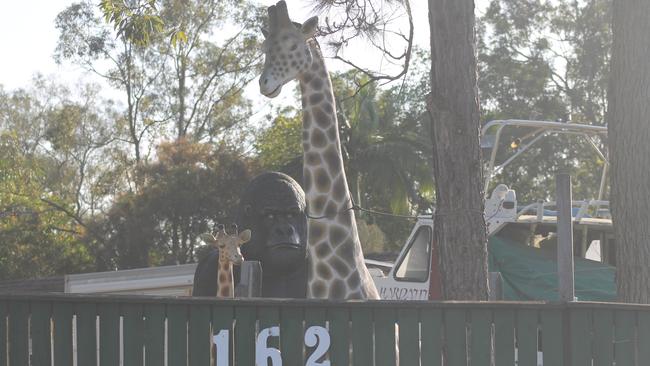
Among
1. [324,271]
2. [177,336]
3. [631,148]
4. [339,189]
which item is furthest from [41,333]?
[631,148]

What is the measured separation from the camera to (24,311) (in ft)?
21.9

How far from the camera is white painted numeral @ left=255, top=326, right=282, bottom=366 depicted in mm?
6215

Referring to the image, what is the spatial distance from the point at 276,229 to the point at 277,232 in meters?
0.03

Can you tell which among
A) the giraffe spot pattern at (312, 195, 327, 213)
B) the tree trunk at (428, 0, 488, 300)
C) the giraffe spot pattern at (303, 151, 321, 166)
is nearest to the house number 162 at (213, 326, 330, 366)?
the tree trunk at (428, 0, 488, 300)

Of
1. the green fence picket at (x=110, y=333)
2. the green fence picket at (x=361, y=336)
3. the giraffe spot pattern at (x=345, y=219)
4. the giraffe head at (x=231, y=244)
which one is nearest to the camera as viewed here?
the green fence picket at (x=361, y=336)

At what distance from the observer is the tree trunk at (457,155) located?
27.1ft

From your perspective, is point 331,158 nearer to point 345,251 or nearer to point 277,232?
point 345,251

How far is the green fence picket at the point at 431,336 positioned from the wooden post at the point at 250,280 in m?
2.32

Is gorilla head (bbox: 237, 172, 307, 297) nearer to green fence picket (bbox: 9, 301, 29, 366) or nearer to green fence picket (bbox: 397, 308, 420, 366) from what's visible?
green fence picket (bbox: 9, 301, 29, 366)

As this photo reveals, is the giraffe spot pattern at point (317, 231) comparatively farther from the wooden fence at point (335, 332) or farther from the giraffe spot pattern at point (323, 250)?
the wooden fence at point (335, 332)

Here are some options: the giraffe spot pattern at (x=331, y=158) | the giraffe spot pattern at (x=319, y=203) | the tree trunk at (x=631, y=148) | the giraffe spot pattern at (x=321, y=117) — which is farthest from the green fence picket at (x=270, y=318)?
the tree trunk at (x=631, y=148)

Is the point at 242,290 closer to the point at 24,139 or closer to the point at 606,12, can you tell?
the point at 606,12

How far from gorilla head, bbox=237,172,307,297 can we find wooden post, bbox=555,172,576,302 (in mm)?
4769

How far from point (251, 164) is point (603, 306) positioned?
2417 centimetres
